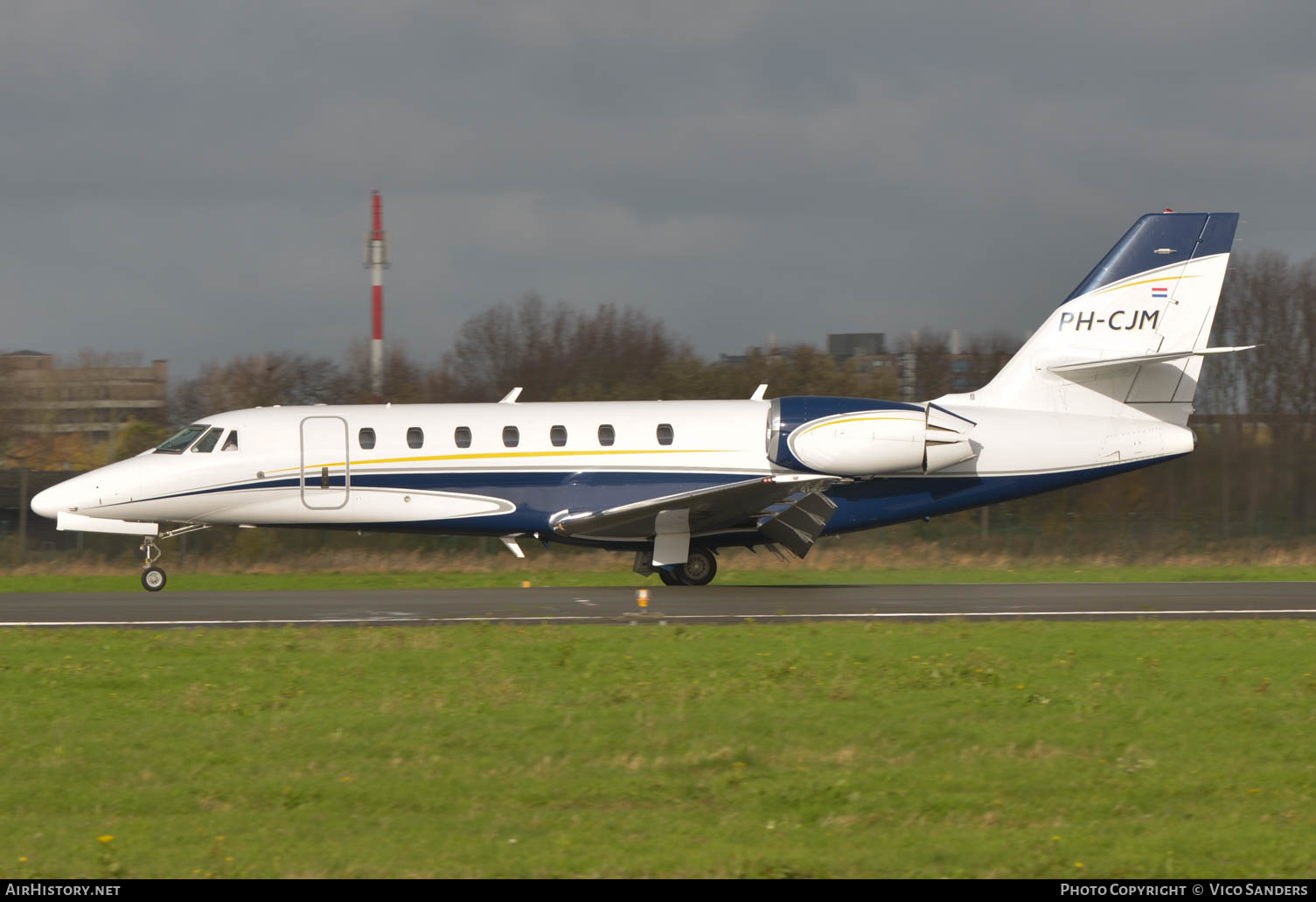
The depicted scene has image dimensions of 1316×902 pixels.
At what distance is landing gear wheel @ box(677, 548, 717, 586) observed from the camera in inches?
856

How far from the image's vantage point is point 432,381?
4047 centimetres


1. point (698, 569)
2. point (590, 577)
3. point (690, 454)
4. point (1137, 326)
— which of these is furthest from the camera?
point (590, 577)

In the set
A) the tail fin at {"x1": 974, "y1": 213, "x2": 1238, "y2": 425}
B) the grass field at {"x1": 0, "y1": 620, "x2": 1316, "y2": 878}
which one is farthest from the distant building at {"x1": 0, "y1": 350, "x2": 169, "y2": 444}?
the grass field at {"x1": 0, "y1": 620, "x2": 1316, "y2": 878}

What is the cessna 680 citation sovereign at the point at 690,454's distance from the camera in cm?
2112

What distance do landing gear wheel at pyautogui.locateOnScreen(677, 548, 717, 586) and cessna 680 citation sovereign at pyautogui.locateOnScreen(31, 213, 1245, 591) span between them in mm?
21

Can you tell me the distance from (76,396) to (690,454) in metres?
35.7

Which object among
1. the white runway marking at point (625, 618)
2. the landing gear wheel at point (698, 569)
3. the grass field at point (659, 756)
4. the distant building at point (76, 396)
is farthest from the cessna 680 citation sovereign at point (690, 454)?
the distant building at point (76, 396)

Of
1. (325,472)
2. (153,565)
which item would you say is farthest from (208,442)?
(153,565)

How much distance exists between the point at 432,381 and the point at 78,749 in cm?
3187

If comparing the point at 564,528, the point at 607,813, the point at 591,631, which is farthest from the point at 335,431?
the point at 607,813

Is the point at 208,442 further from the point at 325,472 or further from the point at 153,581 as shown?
the point at 153,581

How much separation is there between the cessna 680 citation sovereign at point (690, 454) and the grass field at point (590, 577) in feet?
4.44

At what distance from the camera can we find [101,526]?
71.5ft

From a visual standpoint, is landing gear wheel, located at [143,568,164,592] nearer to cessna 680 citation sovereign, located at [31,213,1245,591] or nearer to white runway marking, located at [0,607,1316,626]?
cessna 680 citation sovereign, located at [31,213,1245,591]
